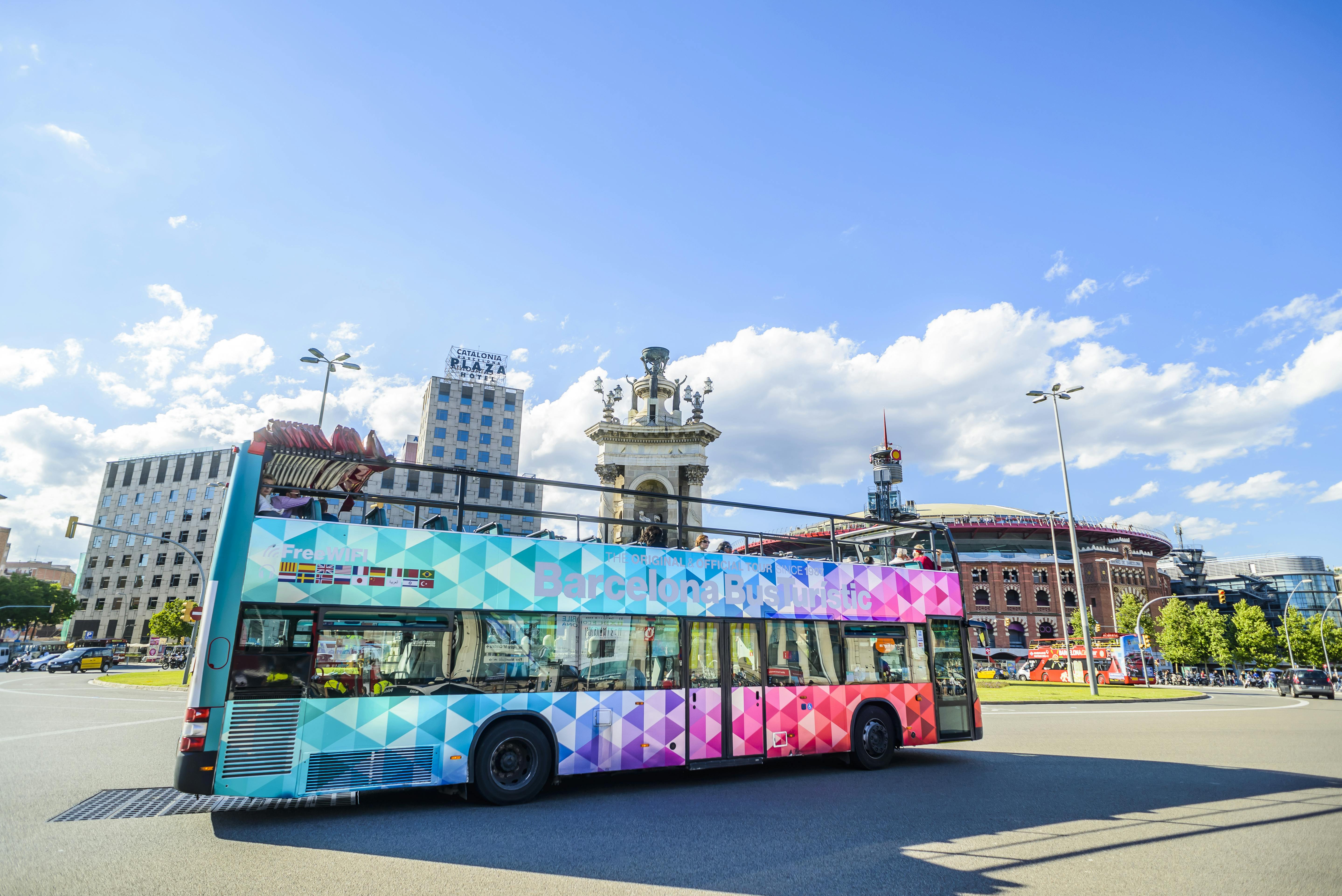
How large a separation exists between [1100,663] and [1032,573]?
3200 cm

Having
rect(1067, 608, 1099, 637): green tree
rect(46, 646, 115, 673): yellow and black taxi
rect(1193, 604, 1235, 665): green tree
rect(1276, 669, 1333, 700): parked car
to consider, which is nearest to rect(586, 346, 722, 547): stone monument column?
rect(1276, 669, 1333, 700): parked car

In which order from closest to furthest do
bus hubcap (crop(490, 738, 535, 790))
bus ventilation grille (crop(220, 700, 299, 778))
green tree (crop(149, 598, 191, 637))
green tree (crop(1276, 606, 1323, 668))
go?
bus ventilation grille (crop(220, 700, 299, 778)) → bus hubcap (crop(490, 738, 535, 790)) → green tree (crop(149, 598, 191, 637)) → green tree (crop(1276, 606, 1323, 668))

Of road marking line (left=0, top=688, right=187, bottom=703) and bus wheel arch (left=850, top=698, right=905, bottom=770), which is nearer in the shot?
bus wheel arch (left=850, top=698, right=905, bottom=770)

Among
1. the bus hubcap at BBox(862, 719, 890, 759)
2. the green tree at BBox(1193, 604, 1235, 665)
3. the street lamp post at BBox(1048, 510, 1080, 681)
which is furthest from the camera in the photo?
the green tree at BBox(1193, 604, 1235, 665)

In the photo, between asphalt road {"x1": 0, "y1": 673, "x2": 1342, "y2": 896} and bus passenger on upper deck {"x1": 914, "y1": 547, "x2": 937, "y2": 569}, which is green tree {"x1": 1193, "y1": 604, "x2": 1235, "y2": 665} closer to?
asphalt road {"x1": 0, "y1": 673, "x2": 1342, "y2": 896}

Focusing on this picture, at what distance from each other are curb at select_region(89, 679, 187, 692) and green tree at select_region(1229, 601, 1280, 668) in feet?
243

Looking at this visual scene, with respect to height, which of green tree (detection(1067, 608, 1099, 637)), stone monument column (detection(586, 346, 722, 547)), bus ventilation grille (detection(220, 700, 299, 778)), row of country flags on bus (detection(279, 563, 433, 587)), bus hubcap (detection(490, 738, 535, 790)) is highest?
stone monument column (detection(586, 346, 722, 547))

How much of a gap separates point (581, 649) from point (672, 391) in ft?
76.1

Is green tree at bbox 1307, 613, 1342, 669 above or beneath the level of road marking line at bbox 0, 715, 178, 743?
above

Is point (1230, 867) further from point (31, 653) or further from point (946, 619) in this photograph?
point (31, 653)

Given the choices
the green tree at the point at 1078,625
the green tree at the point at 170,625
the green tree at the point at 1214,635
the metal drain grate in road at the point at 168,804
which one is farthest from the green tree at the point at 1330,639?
the green tree at the point at 170,625

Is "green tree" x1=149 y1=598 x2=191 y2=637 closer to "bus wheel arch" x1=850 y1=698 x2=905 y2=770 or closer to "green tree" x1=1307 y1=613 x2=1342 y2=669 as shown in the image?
"bus wheel arch" x1=850 y1=698 x2=905 y2=770

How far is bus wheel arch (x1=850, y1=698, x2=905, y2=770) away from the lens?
11.0 m

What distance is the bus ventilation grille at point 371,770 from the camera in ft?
24.5
